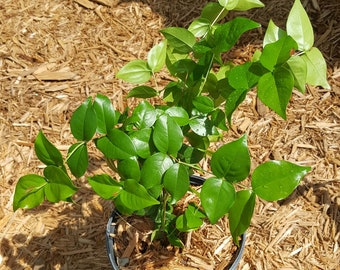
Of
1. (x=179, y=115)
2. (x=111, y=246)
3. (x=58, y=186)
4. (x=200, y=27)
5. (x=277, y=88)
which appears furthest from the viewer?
(x=111, y=246)

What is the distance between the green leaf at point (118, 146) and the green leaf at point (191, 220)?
0.36 metres

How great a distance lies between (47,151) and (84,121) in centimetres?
12

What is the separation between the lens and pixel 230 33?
1.26 meters

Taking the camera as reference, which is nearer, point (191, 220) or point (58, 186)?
point (58, 186)

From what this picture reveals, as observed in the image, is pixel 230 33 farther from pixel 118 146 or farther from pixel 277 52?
pixel 118 146

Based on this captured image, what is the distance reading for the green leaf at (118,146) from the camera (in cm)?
126

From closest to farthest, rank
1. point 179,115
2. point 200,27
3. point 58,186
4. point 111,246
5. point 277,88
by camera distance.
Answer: point 277,88, point 58,186, point 179,115, point 200,27, point 111,246

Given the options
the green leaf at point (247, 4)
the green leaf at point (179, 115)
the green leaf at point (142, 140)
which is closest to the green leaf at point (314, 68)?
the green leaf at point (247, 4)

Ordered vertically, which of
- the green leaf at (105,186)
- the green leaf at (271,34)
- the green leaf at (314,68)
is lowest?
the green leaf at (105,186)

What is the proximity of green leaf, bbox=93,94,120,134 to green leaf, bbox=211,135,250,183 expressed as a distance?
0.92ft

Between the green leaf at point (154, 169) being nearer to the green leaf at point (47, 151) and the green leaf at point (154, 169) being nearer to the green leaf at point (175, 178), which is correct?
the green leaf at point (175, 178)

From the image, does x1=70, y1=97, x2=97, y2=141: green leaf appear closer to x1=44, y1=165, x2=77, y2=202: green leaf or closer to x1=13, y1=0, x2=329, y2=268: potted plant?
x1=13, y1=0, x2=329, y2=268: potted plant

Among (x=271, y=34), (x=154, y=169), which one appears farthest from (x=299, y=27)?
(x=154, y=169)

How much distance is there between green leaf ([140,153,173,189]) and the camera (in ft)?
4.21
